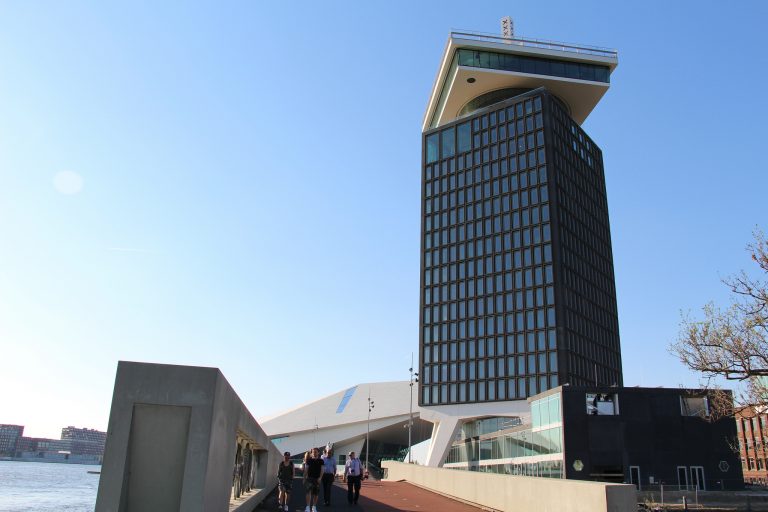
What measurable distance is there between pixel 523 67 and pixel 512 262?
87.2 feet

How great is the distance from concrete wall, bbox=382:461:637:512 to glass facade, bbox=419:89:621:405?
1853 inches

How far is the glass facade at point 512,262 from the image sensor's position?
74.4 metres

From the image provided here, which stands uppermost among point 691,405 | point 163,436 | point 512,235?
point 512,235

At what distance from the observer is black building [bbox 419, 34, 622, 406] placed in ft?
246

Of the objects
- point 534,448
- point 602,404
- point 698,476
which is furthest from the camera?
point 534,448

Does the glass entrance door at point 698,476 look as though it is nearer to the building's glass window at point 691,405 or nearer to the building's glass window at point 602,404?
the building's glass window at point 691,405

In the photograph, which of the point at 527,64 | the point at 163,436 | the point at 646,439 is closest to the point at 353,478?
the point at 163,436

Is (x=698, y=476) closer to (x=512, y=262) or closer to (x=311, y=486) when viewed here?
(x=311, y=486)

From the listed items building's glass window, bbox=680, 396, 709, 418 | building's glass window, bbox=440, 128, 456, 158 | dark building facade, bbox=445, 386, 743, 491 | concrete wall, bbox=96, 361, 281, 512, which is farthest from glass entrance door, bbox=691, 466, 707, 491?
building's glass window, bbox=440, 128, 456, 158

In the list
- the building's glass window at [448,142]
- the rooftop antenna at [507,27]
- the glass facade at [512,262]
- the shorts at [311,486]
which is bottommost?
the shorts at [311,486]

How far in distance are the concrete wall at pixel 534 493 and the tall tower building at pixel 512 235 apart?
4748 centimetres

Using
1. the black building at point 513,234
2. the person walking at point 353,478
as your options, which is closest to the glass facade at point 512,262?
the black building at point 513,234

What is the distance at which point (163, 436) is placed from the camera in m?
9.10

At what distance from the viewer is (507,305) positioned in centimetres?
7694
